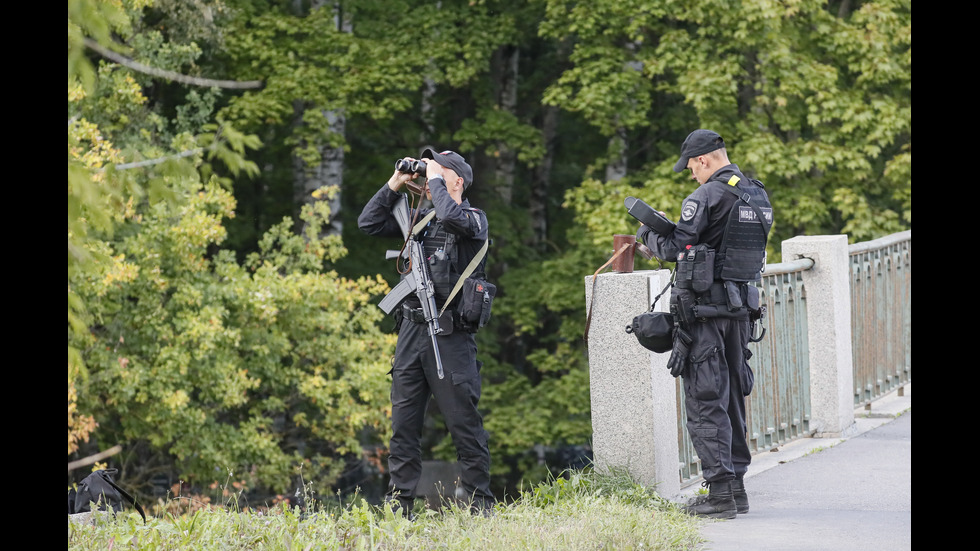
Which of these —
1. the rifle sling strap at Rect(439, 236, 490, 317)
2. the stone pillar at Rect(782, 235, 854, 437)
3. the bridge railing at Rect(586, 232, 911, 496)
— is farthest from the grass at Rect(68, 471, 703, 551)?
the stone pillar at Rect(782, 235, 854, 437)

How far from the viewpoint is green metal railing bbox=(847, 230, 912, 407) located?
26.6 feet

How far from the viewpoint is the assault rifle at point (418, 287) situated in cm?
545

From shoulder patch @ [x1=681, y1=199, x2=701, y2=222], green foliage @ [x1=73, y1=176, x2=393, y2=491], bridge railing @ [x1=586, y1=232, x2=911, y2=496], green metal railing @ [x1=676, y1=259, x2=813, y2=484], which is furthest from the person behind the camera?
green foliage @ [x1=73, y1=176, x2=393, y2=491]

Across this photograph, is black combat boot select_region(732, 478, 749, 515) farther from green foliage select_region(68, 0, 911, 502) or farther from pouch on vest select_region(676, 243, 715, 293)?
green foliage select_region(68, 0, 911, 502)

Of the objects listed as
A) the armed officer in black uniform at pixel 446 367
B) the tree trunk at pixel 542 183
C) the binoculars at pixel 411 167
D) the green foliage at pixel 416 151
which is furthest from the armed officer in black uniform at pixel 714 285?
the tree trunk at pixel 542 183

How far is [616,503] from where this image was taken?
17.1 ft

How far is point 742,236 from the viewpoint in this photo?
5.18 meters

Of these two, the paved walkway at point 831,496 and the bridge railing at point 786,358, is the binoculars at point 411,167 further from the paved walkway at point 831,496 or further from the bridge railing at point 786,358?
the paved walkway at point 831,496

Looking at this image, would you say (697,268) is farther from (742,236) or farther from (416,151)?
(416,151)

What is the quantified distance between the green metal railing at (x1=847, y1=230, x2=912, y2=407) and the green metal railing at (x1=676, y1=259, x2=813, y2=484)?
807 millimetres

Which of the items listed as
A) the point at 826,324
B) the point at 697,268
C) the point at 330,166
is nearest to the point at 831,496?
the point at 697,268

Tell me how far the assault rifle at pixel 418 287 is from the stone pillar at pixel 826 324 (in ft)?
9.25
